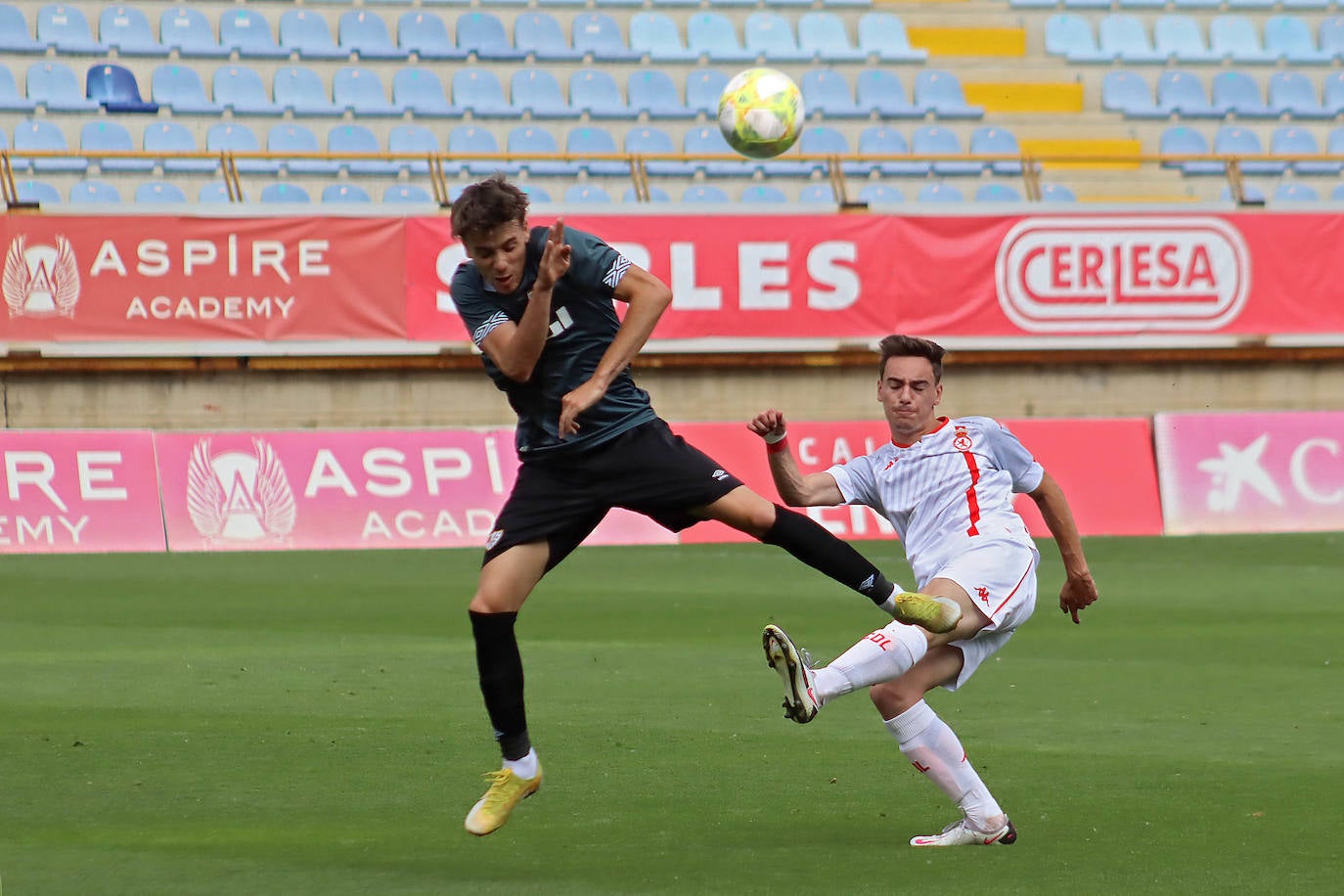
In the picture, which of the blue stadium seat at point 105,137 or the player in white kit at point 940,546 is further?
the blue stadium seat at point 105,137

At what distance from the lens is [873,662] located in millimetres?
5434

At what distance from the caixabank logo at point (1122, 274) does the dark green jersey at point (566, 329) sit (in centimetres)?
1402

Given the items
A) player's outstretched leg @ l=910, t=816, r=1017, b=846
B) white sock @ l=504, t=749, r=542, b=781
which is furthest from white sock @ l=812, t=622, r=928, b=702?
white sock @ l=504, t=749, r=542, b=781

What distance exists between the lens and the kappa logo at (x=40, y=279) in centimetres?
1773

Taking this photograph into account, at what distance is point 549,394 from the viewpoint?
5.75 m

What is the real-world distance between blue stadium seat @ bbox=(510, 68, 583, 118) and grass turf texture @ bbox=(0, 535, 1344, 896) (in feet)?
33.0

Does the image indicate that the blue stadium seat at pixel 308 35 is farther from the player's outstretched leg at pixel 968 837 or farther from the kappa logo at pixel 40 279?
the player's outstretched leg at pixel 968 837

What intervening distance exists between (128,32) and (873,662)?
744 inches

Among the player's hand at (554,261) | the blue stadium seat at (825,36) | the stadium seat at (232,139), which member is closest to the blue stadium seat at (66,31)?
the stadium seat at (232,139)

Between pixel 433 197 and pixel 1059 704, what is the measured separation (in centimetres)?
1275

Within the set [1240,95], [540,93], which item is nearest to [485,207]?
[540,93]

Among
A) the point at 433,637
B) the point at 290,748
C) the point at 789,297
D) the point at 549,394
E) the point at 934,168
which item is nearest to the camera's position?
the point at 549,394

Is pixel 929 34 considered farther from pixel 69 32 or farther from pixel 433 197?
pixel 69 32

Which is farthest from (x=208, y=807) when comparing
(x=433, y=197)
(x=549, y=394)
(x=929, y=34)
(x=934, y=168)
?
(x=929, y=34)
